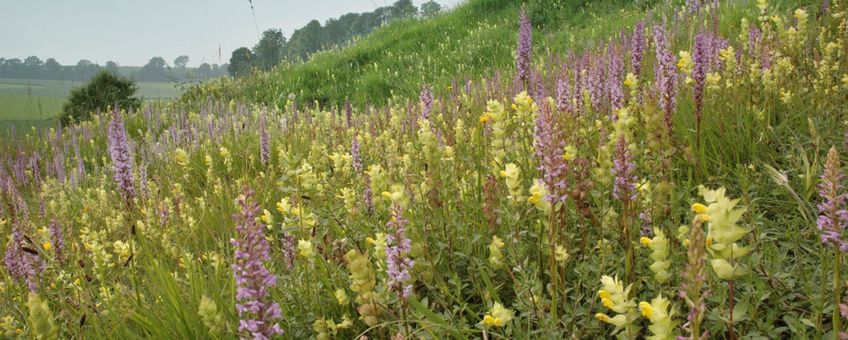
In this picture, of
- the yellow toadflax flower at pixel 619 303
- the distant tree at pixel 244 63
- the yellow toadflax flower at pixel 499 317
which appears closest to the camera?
Answer: the yellow toadflax flower at pixel 619 303

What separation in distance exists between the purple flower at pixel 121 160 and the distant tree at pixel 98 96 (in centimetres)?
1396

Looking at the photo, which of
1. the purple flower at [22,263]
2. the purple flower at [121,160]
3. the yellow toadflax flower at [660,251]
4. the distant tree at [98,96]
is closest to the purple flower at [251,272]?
the yellow toadflax flower at [660,251]

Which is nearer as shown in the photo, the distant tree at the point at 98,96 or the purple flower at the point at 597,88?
the purple flower at the point at 597,88

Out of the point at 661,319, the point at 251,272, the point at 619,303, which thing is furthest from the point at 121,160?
the point at 661,319

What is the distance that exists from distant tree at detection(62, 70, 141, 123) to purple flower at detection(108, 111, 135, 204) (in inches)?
549

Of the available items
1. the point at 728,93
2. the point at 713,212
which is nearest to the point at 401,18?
the point at 728,93

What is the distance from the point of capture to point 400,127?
5.04 m

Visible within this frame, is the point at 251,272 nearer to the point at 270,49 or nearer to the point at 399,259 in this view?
the point at 399,259

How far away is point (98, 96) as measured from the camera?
14.8 m

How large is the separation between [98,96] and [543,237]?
15780 mm

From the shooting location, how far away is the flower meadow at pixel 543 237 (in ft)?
4.64

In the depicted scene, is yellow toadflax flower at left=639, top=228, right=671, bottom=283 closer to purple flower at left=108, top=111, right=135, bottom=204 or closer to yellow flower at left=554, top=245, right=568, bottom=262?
yellow flower at left=554, top=245, right=568, bottom=262

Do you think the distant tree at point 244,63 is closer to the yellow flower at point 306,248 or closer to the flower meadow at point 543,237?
the flower meadow at point 543,237

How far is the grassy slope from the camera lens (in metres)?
10.7
